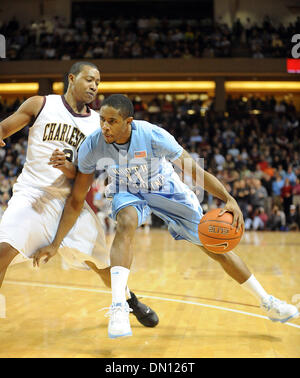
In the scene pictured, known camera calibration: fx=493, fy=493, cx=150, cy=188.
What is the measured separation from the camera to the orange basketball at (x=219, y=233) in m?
3.12

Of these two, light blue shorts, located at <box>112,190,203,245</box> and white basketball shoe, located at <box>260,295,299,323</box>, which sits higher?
light blue shorts, located at <box>112,190,203,245</box>

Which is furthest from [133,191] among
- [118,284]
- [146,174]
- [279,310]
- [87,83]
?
[279,310]

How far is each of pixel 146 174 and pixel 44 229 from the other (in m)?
0.76

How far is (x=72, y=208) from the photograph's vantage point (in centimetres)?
332

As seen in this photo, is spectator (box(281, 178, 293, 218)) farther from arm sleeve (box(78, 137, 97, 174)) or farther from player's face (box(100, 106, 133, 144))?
player's face (box(100, 106, 133, 144))

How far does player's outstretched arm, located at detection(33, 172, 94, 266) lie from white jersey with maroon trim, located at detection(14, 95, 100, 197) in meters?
0.11

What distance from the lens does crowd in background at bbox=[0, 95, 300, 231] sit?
12.4m

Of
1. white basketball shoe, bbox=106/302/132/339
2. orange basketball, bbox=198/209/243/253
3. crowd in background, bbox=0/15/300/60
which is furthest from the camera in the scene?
crowd in background, bbox=0/15/300/60

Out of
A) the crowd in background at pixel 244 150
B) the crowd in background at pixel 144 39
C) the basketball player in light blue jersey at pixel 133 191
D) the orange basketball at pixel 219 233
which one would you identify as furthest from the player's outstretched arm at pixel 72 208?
the crowd in background at pixel 144 39

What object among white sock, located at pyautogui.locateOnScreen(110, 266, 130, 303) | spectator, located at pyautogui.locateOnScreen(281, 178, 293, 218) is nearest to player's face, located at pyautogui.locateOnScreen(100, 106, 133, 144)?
white sock, located at pyautogui.locateOnScreen(110, 266, 130, 303)

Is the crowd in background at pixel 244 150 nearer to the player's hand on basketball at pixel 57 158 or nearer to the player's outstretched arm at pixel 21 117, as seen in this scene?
the player's outstretched arm at pixel 21 117

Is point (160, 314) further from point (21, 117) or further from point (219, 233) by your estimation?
point (21, 117)

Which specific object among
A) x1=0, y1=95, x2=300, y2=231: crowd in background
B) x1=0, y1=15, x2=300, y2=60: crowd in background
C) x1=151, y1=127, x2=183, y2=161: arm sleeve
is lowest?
x1=151, y1=127, x2=183, y2=161: arm sleeve

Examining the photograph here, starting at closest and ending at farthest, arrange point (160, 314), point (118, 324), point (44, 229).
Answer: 1. point (118, 324)
2. point (44, 229)
3. point (160, 314)
